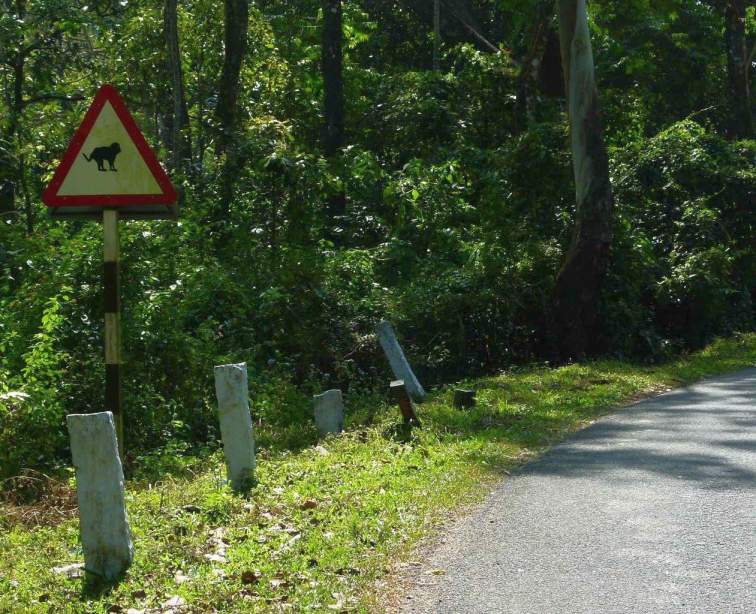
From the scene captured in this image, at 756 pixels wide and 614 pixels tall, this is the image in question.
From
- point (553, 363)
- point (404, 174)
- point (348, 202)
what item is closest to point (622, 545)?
point (553, 363)

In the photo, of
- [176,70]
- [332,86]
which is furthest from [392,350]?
[332,86]

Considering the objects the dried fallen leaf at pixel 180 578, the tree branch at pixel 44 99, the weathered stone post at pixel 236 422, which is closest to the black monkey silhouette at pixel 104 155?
the weathered stone post at pixel 236 422

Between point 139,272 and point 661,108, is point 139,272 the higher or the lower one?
the lower one

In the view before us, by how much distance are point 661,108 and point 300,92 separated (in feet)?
45.8

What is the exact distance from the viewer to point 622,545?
643cm

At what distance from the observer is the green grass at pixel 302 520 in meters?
5.82

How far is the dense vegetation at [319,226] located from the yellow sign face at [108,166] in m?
3.06

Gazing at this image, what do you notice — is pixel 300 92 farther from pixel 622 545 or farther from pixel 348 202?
pixel 622 545

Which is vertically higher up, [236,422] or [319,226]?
[319,226]

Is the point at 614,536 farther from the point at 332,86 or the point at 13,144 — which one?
the point at 332,86

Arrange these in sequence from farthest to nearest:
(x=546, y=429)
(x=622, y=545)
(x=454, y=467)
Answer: (x=546, y=429)
(x=454, y=467)
(x=622, y=545)

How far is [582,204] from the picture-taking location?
16281mm

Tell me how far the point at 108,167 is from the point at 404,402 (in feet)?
14.0

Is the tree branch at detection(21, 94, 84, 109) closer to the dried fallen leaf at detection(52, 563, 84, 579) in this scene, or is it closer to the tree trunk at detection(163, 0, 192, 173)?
the tree trunk at detection(163, 0, 192, 173)
